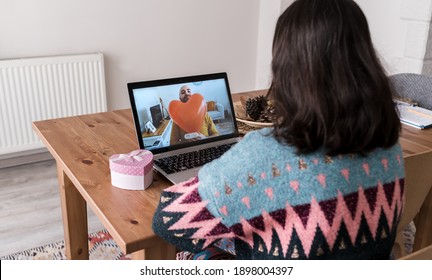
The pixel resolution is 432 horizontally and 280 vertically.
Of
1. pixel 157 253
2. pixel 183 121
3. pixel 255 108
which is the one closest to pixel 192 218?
pixel 157 253

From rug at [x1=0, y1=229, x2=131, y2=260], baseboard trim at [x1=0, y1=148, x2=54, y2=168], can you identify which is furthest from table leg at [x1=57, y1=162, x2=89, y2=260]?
baseboard trim at [x1=0, y1=148, x2=54, y2=168]

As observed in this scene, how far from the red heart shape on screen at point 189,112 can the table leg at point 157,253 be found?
0.43 meters

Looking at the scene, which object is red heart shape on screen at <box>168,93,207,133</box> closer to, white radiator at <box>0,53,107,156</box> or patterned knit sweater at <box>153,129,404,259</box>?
patterned knit sweater at <box>153,129,404,259</box>

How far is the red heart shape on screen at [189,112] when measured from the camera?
1.42 m

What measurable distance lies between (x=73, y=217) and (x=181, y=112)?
64 centimetres

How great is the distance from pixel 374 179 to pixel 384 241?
159 mm

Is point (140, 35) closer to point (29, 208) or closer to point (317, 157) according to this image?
point (29, 208)

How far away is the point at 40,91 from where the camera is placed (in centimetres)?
281

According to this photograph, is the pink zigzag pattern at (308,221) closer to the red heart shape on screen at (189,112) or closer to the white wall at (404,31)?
the red heart shape on screen at (189,112)

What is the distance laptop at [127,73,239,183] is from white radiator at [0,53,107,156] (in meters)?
1.64

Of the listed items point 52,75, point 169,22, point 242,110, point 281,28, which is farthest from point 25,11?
point 281,28

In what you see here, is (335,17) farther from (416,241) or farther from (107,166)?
(416,241)

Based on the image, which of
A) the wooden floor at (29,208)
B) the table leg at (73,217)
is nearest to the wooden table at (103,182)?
the table leg at (73,217)

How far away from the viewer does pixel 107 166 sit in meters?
1.32
